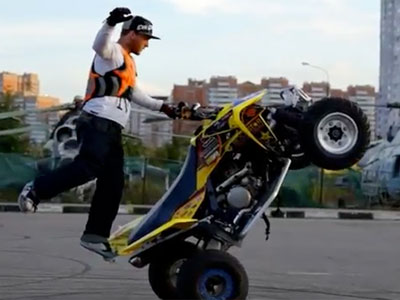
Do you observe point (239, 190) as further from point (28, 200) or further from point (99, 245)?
point (28, 200)

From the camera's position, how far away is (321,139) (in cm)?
775

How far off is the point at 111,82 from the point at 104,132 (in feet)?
1.27

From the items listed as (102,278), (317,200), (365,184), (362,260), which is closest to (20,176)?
(317,200)

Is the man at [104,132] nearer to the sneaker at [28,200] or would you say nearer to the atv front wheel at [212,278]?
the sneaker at [28,200]

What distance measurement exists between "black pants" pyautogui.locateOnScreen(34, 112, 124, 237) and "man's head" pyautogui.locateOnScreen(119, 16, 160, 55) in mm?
616

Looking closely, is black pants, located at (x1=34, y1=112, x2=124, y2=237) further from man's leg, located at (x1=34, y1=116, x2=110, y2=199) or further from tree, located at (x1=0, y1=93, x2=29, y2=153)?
tree, located at (x1=0, y1=93, x2=29, y2=153)

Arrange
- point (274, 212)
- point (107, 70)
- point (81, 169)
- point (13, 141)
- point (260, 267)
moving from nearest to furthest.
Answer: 1. point (81, 169)
2. point (107, 70)
3. point (260, 267)
4. point (274, 212)
5. point (13, 141)

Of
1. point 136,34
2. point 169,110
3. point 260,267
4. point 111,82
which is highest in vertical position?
point 136,34

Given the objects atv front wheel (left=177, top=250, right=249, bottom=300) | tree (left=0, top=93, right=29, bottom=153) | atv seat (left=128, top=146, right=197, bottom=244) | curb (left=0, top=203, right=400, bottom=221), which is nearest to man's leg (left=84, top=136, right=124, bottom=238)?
atv seat (left=128, top=146, right=197, bottom=244)

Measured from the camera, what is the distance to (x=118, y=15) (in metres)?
7.61

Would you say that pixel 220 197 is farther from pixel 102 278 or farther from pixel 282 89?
pixel 102 278

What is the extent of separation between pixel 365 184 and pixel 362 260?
68.2 ft

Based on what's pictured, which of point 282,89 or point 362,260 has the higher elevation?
point 282,89

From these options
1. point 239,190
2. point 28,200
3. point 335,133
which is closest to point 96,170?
point 28,200
